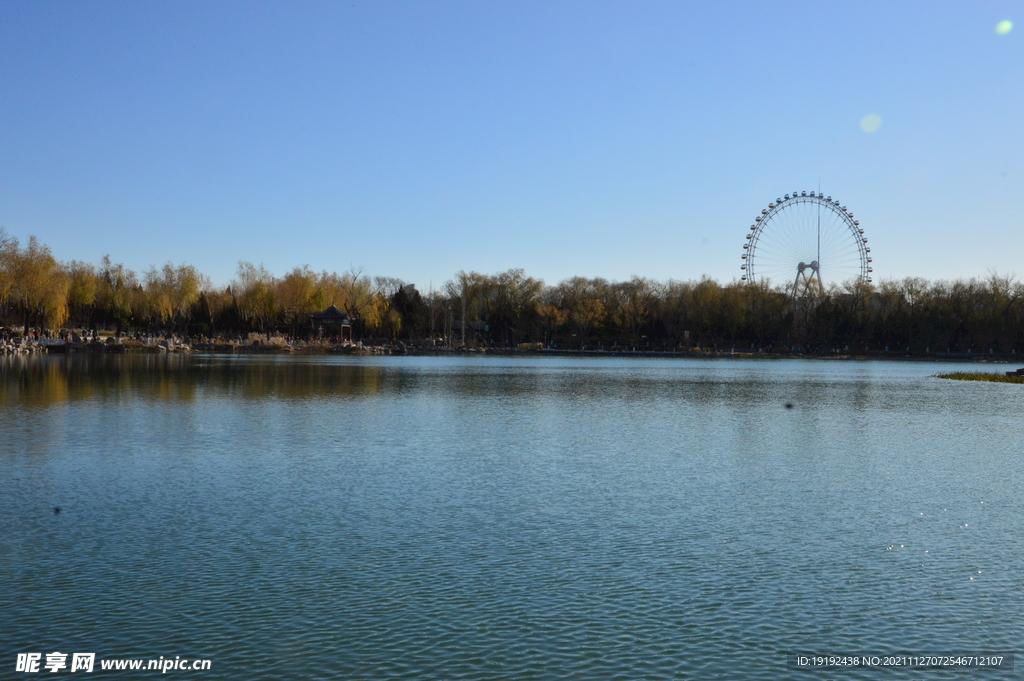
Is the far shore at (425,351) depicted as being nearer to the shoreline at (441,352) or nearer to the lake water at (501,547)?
the shoreline at (441,352)

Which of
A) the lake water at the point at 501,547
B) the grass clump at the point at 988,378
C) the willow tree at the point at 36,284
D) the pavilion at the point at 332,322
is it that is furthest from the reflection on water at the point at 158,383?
the pavilion at the point at 332,322

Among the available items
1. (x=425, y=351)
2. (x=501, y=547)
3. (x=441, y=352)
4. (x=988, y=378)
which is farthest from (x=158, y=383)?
(x=441, y=352)

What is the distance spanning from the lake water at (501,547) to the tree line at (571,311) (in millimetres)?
73135

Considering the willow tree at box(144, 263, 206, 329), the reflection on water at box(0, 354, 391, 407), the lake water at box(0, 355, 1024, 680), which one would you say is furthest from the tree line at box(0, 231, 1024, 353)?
the lake water at box(0, 355, 1024, 680)

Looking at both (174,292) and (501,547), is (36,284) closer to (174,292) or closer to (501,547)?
(174,292)

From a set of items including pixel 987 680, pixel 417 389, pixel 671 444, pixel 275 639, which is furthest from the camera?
pixel 417 389

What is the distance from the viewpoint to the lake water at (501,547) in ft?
24.2

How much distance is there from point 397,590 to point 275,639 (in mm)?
1535

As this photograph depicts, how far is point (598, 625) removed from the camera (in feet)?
25.8

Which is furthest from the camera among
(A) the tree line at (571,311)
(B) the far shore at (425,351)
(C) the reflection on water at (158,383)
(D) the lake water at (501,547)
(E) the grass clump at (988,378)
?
(A) the tree line at (571,311)

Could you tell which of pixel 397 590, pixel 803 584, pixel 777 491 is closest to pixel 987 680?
pixel 803 584

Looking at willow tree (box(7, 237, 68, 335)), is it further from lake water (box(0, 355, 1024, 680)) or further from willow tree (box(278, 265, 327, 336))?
lake water (box(0, 355, 1024, 680))

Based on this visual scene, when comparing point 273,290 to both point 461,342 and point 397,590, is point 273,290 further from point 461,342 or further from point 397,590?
point 397,590

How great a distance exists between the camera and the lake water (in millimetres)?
7391
